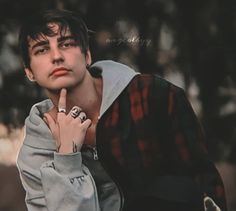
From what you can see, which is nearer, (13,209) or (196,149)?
(196,149)

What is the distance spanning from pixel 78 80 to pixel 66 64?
4cm

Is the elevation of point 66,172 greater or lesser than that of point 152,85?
lesser

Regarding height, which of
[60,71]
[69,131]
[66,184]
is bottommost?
[66,184]

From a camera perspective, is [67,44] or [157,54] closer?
[67,44]

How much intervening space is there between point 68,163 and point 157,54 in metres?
0.78

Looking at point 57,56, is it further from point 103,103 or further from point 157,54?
point 157,54

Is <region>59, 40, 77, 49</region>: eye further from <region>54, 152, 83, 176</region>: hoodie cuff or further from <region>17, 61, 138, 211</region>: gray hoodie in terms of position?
<region>54, 152, 83, 176</region>: hoodie cuff

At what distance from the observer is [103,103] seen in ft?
4.61

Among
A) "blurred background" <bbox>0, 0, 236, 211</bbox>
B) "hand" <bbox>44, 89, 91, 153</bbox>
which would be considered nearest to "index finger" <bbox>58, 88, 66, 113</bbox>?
"hand" <bbox>44, 89, 91, 153</bbox>

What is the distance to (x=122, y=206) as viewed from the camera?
4.63 ft

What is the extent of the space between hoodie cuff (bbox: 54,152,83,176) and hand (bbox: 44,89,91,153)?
13mm

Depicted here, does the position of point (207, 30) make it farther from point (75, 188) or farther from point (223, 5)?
point (75, 188)

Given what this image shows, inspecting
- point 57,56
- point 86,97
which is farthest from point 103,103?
point 57,56

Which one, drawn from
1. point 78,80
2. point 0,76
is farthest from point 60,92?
point 0,76
